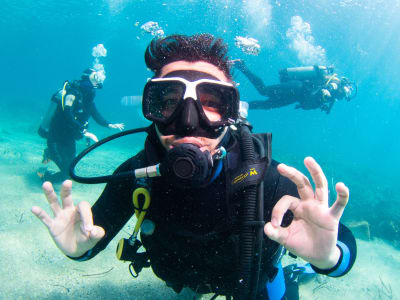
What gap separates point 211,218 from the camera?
7.29 ft

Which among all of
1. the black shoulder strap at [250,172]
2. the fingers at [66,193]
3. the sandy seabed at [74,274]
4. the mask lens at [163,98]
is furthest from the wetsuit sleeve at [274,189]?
the sandy seabed at [74,274]

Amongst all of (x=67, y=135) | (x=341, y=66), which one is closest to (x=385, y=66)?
(x=341, y=66)

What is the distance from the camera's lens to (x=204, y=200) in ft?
7.29

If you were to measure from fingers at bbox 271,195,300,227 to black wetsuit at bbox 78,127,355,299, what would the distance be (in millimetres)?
436

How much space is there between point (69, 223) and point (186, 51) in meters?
1.95

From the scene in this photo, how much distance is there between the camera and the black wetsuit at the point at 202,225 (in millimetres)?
2180

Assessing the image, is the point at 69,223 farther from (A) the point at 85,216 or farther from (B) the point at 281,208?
(B) the point at 281,208

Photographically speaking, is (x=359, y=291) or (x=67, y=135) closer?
(x=359, y=291)

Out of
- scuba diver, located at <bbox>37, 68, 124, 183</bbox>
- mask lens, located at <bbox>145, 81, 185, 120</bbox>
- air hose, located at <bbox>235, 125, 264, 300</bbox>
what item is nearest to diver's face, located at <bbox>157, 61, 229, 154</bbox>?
mask lens, located at <bbox>145, 81, 185, 120</bbox>

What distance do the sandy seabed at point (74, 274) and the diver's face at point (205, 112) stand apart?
2.76 m

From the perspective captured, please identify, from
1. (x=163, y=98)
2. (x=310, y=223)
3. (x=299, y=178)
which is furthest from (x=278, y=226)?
(x=163, y=98)

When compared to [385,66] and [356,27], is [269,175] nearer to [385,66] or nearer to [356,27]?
[356,27]

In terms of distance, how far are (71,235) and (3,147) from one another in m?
13.9

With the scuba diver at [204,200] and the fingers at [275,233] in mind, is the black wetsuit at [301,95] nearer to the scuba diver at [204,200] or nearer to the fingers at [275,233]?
the scuba diver at [204,200]
